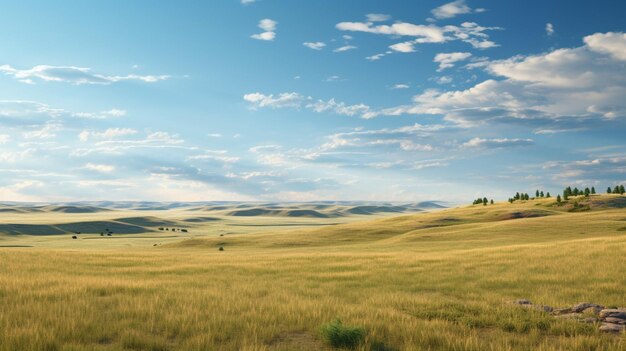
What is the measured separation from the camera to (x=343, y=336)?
9.55 m

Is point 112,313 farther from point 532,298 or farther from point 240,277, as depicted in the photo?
point 532,298

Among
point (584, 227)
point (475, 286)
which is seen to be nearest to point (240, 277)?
point (475, 286)

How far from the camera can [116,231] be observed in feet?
517

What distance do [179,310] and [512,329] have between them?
8.14 m

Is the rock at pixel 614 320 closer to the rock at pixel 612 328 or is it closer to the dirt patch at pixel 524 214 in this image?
the rock at pixel 612 328

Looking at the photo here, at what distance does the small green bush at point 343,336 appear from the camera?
9531 mm

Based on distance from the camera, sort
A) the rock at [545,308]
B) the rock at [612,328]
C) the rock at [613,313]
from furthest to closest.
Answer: the rock at [545,308] < the rock at [613,313] < the rock at [612,328]

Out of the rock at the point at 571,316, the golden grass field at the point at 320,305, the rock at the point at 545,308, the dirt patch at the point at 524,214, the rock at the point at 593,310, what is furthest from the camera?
the dirt patch at the point at 524,214

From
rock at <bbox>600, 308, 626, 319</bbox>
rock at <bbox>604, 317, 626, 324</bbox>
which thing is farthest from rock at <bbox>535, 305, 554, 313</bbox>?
rock at <bbox>604, 317, 626, 324</bbox>

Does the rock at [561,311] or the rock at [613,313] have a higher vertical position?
the rock at [613,313]

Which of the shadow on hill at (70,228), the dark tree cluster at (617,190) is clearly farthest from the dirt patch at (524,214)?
the shadow on hill at (70,228)

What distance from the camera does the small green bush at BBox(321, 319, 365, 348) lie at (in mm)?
9531

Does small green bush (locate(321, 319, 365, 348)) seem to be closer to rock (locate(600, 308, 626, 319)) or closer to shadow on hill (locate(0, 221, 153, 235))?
rock (locate(600, 308, 626, 319))

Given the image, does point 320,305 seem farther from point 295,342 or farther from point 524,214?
point 524,214
